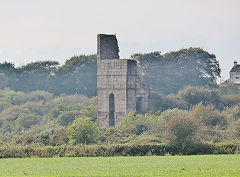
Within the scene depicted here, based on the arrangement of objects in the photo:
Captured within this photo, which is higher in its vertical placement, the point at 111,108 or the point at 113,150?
the point at 111,108

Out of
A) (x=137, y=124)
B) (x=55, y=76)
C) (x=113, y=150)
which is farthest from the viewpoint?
(x=55, y=76)

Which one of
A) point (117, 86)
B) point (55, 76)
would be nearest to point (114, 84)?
point (117, 86)

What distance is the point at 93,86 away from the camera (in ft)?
217

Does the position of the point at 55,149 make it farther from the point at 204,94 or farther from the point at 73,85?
the point at 73,85

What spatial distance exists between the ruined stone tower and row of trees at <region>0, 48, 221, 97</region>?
19869mm

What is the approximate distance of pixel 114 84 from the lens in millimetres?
43625

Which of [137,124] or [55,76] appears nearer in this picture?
[137,124]

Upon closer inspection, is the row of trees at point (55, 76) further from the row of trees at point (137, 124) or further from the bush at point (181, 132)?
the bush at point (181, 132)

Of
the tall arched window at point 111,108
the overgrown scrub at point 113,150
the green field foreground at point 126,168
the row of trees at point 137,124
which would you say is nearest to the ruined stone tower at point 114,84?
the tall arched window at point 111,108

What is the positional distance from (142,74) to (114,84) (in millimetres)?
21969

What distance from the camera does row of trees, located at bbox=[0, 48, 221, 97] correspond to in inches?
2559

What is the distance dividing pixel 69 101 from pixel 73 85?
7874 millimetres

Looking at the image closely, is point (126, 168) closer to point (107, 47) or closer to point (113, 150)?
point (113, 150)

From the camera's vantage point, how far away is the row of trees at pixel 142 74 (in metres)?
65.0
